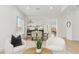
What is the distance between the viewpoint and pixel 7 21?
2932 millimetres

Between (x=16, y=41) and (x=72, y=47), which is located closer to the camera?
(x=16, y=41)

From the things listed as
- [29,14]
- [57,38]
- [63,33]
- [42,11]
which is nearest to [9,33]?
[29,14]

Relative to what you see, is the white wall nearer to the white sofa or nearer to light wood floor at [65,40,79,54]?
the white sofa

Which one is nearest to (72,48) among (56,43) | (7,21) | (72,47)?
(72,47)

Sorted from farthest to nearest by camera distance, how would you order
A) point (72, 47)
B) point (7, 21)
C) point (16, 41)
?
1. point (72, 47)
2. point (16, 41)
3. point (7, 21)

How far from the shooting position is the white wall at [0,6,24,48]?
8.80ft

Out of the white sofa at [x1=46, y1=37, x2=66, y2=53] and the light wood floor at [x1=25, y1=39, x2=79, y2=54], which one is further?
the white sofa at [x1=46, y1=37, x2=66, y2=53]

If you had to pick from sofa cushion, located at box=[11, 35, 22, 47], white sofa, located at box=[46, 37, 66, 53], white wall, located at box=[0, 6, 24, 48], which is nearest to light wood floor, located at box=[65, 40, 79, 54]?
white sofa, located at box=[46, 37, 66, 53]

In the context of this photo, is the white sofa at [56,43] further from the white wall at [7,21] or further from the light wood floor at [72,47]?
the white wall at [7,21]

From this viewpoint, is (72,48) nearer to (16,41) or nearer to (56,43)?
(56,43)

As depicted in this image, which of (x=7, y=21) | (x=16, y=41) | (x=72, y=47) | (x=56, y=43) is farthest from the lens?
(x=72, y=47)

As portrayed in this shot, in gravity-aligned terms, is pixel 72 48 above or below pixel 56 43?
below

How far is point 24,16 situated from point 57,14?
1051 mm
